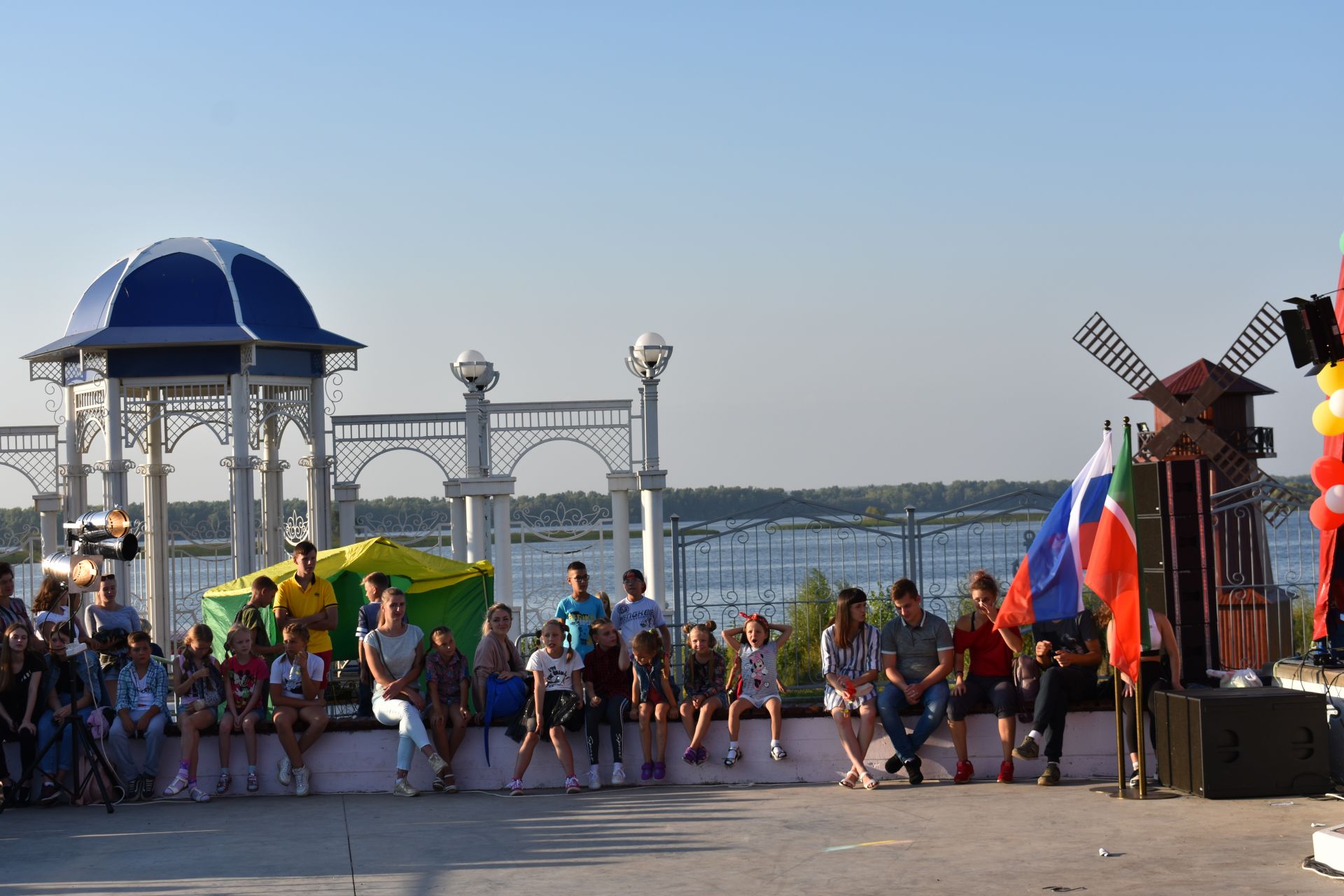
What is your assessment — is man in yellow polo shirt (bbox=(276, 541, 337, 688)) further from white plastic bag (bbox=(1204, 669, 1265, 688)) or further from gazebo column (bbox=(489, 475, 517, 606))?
white plastic bag (bbox=(1204, 669, 1265, 688))

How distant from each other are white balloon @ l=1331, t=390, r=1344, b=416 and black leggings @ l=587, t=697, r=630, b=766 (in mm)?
5028

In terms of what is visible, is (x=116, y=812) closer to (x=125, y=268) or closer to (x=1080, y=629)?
(x=1080, y=629)

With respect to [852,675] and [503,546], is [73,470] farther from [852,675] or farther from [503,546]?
[852,675]

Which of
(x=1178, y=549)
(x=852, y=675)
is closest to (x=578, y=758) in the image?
(x=852, y=675)

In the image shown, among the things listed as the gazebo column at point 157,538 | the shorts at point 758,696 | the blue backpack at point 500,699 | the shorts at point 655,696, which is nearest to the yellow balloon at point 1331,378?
the shorts at point 758,696

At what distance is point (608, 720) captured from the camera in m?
10.8

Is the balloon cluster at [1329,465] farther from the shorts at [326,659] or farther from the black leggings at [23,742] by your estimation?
the black leggings at [23,742]

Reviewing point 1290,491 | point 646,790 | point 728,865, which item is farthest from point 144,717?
point 1290,491

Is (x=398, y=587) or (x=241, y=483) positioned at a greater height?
(x=241, y=483)

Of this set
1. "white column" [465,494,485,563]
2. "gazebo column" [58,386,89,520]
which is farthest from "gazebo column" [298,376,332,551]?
"gazebo column" [58,386,89,520]

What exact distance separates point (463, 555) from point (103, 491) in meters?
3.81

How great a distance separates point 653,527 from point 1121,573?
6466mm

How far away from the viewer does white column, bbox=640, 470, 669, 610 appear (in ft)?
50.5

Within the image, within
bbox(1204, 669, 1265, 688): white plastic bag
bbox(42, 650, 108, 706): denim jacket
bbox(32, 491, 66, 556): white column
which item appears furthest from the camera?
bbox(32, 491, 66, 556): white column
